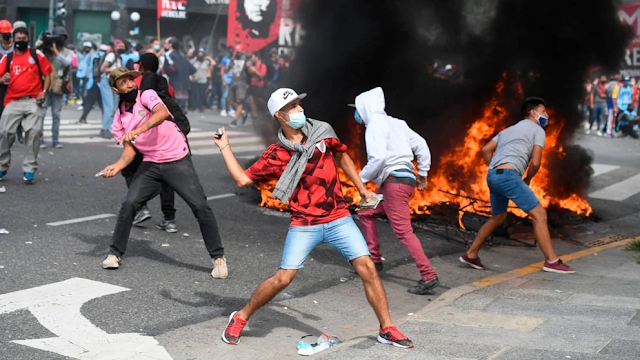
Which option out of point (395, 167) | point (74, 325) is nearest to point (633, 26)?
point (395, 167)

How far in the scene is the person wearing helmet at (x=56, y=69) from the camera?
12.9 meters

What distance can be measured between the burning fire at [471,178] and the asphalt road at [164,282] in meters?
0.58

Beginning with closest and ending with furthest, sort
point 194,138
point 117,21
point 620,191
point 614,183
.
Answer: point 620,191 → point 614,183 → point 194,138 → point 117,21

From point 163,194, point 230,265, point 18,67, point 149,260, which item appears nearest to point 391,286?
point 230,265

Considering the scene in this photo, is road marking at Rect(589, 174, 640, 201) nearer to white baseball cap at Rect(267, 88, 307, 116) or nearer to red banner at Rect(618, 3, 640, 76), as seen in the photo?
red banner at Rect(618, 3, 640, 76)

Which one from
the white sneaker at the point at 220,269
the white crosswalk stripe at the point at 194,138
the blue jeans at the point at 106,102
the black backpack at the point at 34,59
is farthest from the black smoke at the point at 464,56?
the blue jeans at the point at 106,102

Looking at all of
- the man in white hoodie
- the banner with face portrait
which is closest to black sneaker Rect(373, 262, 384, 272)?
the man in white hoodie

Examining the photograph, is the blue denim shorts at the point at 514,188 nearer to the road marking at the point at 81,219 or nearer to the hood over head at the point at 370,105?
the hood over head at the point at 370,105

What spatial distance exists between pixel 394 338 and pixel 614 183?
10.1m

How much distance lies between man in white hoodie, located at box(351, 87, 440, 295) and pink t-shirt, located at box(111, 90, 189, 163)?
1.59 metres

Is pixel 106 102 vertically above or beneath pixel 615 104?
beneath

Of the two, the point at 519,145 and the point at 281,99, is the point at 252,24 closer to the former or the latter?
the point at 519,145

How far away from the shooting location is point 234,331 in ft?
17.9

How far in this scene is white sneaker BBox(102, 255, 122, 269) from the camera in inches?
278
